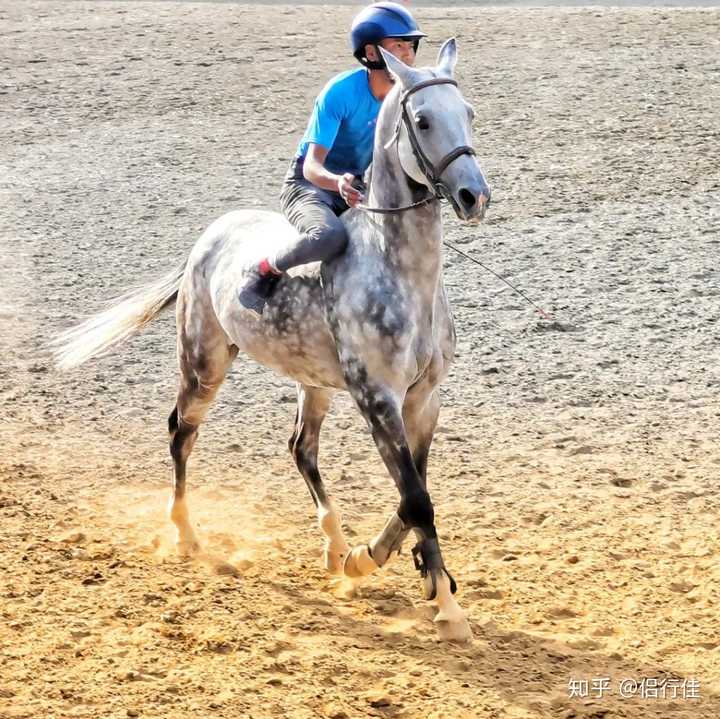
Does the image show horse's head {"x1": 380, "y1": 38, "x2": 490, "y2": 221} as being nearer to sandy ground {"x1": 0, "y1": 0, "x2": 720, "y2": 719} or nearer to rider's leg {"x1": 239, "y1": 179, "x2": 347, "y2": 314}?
rider's leg {"x1": 239, "y1": 179, "x2": 347, "y2": 314}

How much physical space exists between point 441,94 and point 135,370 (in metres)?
5.04

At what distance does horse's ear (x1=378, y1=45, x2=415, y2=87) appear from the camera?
20.4ft

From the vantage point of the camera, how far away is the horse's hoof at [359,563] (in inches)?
278

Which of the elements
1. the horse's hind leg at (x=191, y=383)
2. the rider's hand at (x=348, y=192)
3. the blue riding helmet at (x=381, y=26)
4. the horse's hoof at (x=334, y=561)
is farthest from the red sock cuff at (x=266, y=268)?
the horse's hoof at (x=334, y=561)

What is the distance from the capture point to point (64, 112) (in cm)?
1739

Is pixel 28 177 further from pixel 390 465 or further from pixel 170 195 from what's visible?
pixel 390 465

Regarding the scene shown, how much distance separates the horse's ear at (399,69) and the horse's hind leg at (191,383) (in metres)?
2.21

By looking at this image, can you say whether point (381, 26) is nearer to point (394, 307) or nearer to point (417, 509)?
point (394, 307)

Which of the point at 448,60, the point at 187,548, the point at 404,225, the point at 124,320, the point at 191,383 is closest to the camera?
the point at 448,60

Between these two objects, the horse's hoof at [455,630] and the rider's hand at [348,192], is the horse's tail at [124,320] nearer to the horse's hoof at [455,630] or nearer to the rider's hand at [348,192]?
the rider's hand at [348,192]

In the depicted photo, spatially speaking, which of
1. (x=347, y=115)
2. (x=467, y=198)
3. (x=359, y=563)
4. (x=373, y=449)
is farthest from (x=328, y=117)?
(x=373, y=449)

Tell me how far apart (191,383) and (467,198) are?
2.75m

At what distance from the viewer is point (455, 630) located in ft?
21.7

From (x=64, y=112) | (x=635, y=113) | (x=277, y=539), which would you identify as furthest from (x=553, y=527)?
(x=64, y=112)
